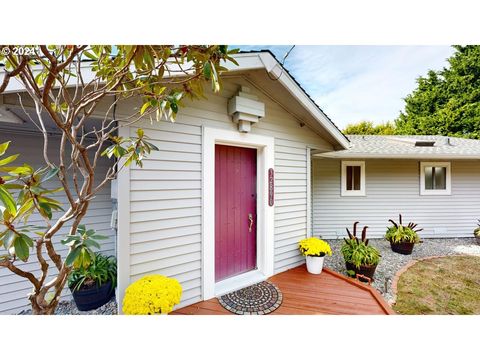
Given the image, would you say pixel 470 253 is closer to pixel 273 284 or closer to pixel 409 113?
pixel 273 284

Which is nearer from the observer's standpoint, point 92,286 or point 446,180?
point 92,286

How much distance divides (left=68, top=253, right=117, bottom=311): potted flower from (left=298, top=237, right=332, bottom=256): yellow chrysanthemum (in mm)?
2818

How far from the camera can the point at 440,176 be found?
594 centimetres

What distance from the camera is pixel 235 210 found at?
2.73 metres

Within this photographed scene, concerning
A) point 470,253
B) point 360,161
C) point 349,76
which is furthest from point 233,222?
point 470,253

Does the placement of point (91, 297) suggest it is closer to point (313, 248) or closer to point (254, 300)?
point (254, 300)

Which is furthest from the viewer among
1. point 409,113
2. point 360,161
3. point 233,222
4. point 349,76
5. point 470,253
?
point 409,113

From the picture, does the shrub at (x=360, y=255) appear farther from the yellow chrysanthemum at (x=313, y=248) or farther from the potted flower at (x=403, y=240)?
the potted flower at (x=403, y=240)

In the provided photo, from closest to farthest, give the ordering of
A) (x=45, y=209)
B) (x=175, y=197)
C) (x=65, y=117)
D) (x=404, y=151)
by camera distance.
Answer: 1. (x=45, y=209)
2. (x=65, y=117)
3. (x=175, y=197)
4. (x=404, y=151)

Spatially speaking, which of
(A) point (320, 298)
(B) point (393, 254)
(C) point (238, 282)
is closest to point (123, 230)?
(C) point (238, 282)

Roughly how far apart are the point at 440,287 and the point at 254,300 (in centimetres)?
339

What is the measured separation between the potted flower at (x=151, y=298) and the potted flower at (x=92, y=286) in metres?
0.89

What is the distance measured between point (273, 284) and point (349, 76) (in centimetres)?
364

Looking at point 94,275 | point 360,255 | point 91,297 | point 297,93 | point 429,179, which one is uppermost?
point 297,93
